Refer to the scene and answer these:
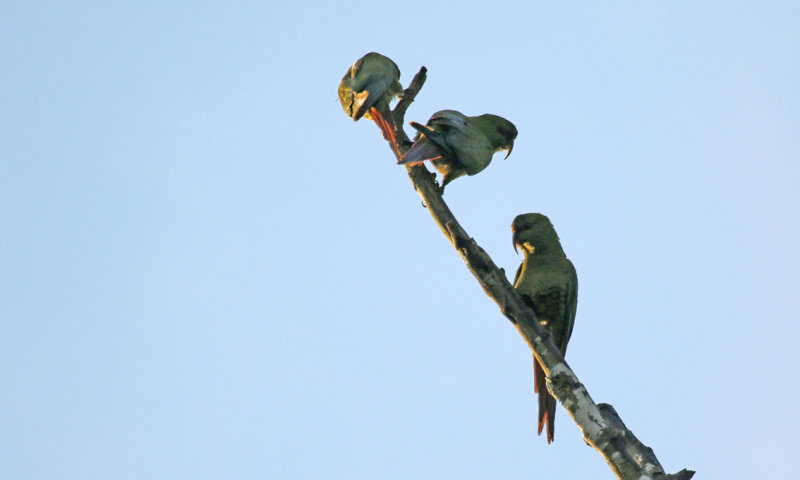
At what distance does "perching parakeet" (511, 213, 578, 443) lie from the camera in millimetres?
6848

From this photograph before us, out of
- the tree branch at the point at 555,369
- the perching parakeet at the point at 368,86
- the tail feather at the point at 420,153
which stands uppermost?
the perching parakeet at the point at 368,86

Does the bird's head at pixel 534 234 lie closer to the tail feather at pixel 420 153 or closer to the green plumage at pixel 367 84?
the tail feather at pixel 420 153

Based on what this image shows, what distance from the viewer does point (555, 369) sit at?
4684mm

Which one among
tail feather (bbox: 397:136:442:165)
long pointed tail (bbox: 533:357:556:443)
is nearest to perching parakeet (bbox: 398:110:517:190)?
tail feather (bbox: 397:136:442:165)

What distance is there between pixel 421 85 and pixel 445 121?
1.68 ft

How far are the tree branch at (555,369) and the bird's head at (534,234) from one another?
192 centimetres

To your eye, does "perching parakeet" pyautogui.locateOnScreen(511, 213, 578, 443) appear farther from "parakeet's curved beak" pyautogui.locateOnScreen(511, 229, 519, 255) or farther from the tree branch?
the tree branch

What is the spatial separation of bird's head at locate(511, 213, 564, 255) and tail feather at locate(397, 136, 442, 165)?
4.77ft

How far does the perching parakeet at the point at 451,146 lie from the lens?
6.09 m

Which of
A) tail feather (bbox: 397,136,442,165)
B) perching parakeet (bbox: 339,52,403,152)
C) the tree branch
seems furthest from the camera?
perching parakeet (bbox: 339,52,403,152)

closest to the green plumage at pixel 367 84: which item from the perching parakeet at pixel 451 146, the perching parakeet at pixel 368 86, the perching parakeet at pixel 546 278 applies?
the perching parakeet at pixel 368 86

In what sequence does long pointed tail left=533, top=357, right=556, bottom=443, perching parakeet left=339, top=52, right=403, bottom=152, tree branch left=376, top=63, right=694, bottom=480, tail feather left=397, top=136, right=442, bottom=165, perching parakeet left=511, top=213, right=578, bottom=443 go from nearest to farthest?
tree branch left=376, top=63, right=694, bottom=480 → tail feather left=397, top=136, right=442, bottom=165 → long pointed tail left=533, top=357, right=556, bottom=443 → perching parakeet left=511, top=213, right=578, bottom=443 → perching parakeet left=339, top=52, right=403, bottom=152

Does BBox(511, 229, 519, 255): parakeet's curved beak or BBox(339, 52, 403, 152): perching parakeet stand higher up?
BBox(339, 52, 403, 152): perching parakeet

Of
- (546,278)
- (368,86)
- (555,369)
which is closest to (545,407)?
(546,278)
